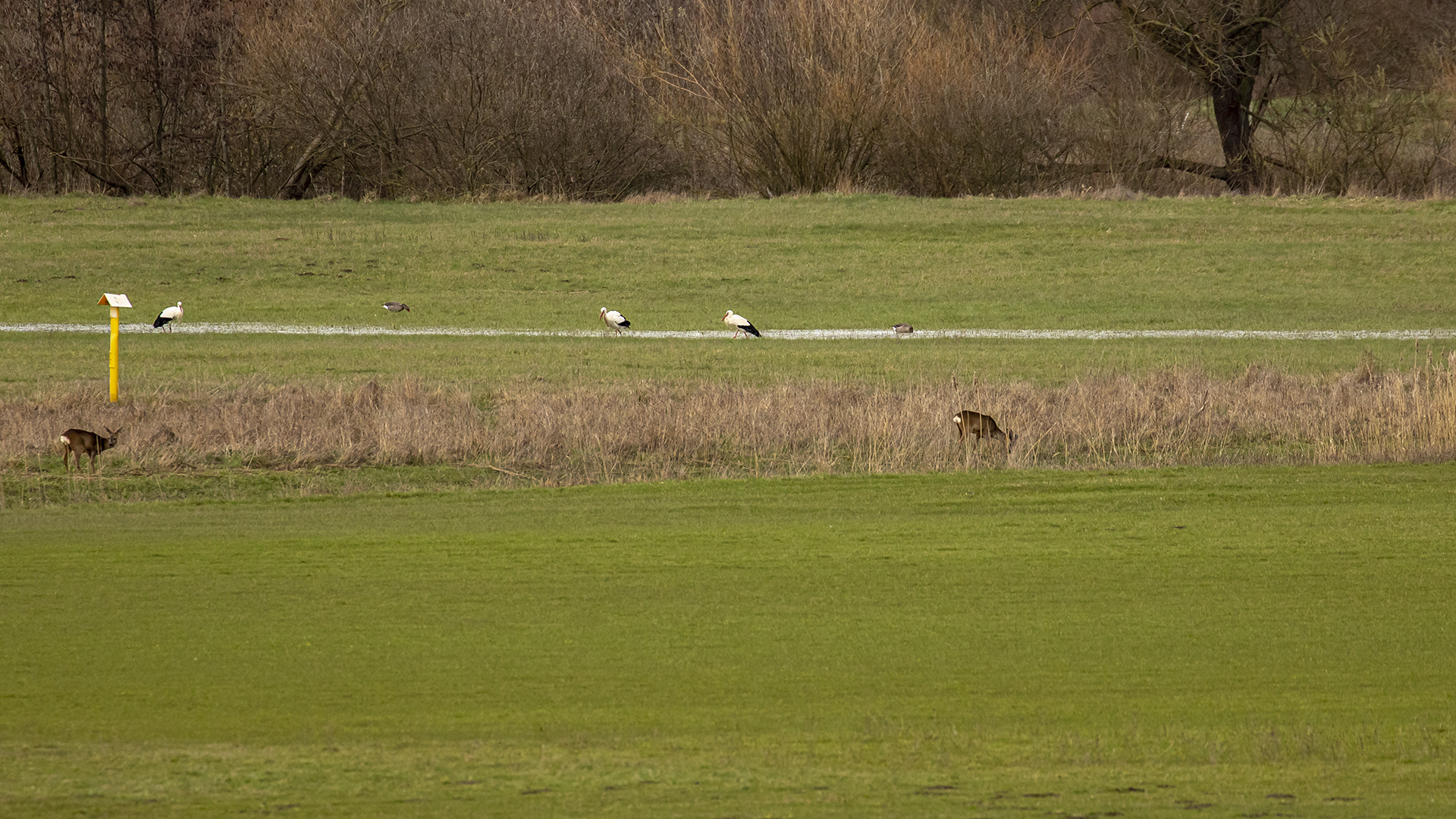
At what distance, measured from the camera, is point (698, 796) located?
496cm

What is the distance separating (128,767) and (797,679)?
2666 millimetres

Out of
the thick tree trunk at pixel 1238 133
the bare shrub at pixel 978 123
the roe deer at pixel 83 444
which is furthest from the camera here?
the thick tree trunk at pixel 1238 133

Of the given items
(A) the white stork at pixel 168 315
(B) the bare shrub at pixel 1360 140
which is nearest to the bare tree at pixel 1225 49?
(B) the bare shrub at pixel 1360 140

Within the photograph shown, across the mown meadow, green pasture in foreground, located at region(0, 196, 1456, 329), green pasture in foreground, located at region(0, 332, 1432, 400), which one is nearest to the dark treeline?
green pasture in foreground, located at region(0, 196, 1456, 329)

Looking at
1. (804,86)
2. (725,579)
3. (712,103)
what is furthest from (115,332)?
(712,103)

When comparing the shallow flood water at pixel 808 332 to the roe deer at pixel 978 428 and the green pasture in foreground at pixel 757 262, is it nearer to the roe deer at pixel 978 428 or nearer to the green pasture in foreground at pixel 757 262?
the green pasture in foreground at pixel 757 262

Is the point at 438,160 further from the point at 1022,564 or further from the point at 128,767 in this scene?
the point at 128,767

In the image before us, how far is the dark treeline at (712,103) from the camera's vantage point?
141 feet

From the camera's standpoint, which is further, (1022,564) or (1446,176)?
(1446,176)

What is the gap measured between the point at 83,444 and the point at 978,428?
25.3 ft

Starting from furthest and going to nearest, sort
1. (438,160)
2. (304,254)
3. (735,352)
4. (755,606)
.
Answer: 1. (438,160)
2. (304,254)
3. (735,352)
4. (755,606)

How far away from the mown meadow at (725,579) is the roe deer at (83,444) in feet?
0.94

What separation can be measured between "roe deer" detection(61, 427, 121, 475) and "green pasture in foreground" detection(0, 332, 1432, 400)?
3998mm

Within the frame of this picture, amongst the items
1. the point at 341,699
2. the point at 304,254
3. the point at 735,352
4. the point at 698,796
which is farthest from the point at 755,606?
the point at 304,254
